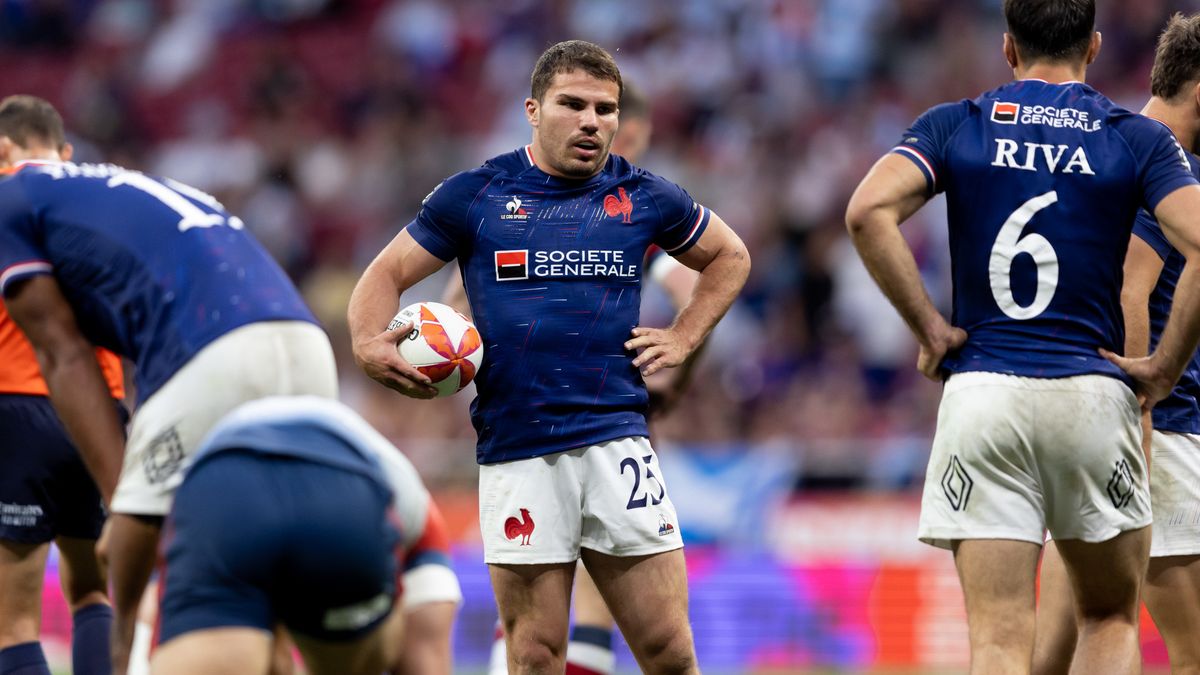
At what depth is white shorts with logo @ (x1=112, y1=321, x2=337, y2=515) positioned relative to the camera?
464 centimetres

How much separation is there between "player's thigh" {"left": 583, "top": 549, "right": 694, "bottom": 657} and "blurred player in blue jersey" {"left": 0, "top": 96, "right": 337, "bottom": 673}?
1600mm

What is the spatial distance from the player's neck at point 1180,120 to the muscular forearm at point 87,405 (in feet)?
13.4

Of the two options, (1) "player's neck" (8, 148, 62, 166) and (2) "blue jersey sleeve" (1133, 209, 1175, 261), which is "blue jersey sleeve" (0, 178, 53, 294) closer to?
(1) "player's neck" (8, 148, 62, 166)

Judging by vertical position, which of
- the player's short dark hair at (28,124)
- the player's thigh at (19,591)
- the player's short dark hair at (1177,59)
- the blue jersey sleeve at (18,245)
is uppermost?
the player's short dark hair at (1177,59)

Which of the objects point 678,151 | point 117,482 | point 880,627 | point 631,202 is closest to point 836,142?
point 678,151

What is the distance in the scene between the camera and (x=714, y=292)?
6344 mm

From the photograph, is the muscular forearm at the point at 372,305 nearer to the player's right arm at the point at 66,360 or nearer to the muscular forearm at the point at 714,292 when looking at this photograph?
the muscular forearm at the point at 714,292

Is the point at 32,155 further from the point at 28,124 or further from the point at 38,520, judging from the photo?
the point at 38,520

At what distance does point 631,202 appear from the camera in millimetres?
6133

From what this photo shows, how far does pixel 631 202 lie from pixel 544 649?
173 cm

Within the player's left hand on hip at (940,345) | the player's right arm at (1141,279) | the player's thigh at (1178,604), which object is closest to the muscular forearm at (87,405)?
the player's left hand on hip at (940,345)

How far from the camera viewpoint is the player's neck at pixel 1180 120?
6.26 metres

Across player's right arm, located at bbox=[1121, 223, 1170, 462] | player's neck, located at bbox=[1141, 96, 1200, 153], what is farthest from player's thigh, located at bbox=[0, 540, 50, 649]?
player's neck, located at bbox=[1141, 96, 1200, 153]

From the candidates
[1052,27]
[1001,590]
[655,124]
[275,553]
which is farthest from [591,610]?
[655,124]
